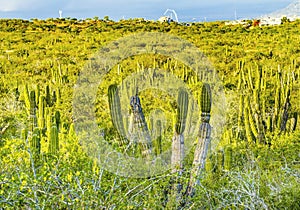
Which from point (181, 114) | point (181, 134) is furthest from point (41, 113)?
point (181, 134)

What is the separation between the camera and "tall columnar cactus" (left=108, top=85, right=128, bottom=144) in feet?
29.4

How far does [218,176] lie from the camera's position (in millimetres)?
8164

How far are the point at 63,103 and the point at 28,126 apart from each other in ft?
18.1

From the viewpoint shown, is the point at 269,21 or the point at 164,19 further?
the point at 164,19

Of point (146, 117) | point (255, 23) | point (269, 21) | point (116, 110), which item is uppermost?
point (269, 21)

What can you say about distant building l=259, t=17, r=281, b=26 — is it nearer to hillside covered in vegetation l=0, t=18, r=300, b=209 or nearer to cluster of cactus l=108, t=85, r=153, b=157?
hillside covered in vegetation l=0, t=18, r=300, b=209

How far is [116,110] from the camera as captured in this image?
940cm

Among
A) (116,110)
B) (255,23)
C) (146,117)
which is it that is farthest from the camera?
(255,23)

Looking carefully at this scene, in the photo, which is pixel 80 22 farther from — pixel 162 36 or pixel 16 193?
pixel 16 193

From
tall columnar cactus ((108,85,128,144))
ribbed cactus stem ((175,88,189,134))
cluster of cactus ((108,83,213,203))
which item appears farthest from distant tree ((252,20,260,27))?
cluster of cactus ((108,83,213,203))

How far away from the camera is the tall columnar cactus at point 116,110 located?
8969 millimetres

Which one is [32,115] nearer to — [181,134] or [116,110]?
[116,110]

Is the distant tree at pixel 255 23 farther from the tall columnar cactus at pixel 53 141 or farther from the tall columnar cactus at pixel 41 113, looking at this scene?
the tall columnar cactus at pixel 53 141

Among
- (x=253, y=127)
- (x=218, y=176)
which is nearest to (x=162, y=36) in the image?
(x=253, y=127)
